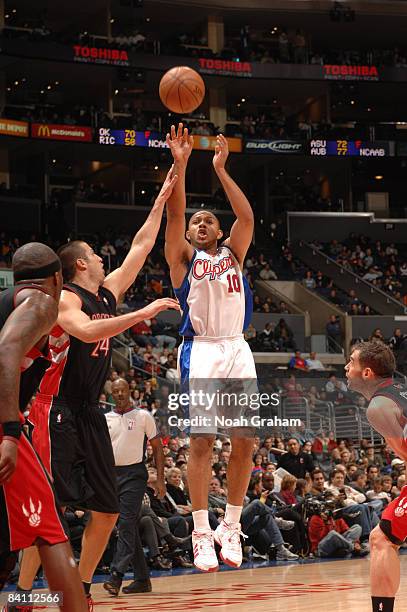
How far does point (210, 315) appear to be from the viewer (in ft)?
24.6

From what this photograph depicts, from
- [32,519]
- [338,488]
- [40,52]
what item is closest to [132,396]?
[338,488]

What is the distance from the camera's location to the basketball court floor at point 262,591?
9070 millimetres

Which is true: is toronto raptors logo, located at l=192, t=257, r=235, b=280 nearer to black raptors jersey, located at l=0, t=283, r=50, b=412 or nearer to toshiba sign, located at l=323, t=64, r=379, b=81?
black raptors jersey, located at l=0, t=283, r=50, b=412

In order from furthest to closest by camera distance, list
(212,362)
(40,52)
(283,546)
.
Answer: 1. (40,52)
2. (283,546)
3. (212,362)

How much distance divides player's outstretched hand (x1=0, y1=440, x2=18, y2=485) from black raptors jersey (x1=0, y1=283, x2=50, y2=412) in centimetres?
51

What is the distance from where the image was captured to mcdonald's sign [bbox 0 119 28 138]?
108 ft

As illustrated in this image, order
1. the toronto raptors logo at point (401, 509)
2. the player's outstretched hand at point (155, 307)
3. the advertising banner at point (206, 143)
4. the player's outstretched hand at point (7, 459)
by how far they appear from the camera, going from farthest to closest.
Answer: the advertising banner at point (206, 143)
the toronto raptors logo at point (401, 509)
the player's outstretched hand at point (155, 307)
the player's outstretched hand at point (7, 459)

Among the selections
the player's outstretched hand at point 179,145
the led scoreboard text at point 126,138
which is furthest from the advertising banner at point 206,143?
the player's outstretched hand at point 179,145

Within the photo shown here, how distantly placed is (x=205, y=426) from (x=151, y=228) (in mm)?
1681

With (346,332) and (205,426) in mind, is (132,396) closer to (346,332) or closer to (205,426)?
(205,426)

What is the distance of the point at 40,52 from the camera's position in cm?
3359

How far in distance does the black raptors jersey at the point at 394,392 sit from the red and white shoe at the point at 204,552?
175 cm

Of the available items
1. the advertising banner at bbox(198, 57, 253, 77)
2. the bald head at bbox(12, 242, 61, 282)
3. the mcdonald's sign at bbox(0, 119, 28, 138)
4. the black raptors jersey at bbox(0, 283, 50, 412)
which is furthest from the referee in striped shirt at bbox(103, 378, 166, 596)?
the advertising banner at bbox(198, 57, 253, 77)

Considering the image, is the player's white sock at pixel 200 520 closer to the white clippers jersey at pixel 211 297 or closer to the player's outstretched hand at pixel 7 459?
the white clippers jersey at pixel 211 297
